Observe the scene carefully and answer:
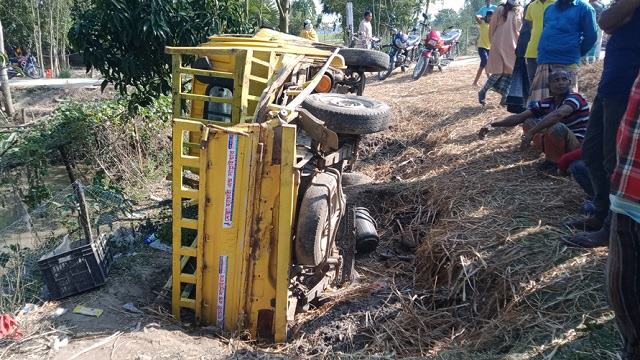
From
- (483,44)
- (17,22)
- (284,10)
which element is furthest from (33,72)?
(483,44)

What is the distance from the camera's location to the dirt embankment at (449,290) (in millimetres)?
3023

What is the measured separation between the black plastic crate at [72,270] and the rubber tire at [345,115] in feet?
6.56

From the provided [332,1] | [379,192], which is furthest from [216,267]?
[332,1]

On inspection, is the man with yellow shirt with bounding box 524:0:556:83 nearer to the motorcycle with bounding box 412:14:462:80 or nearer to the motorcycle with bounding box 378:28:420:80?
the motorcycle with bounding box 412:14:462:80

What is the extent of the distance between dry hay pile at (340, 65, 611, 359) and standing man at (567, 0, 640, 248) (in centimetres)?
47

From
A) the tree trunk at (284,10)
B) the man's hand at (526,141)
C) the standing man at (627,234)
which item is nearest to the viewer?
the standing man at (627,234)

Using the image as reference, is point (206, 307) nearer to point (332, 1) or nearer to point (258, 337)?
point (258, 337)

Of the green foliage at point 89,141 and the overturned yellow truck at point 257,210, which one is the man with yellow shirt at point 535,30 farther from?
the green foliage at point 89,141

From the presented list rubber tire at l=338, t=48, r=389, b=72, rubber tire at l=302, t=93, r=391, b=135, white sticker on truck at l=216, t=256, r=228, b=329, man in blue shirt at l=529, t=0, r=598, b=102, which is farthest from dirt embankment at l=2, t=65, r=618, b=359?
rubber tire at l=338, t=48, r=389, b=72

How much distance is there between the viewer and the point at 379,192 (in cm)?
566

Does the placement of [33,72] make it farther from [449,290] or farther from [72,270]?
[449,290]

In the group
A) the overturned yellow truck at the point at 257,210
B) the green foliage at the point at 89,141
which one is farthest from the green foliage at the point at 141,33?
the overturned yellow truck at the point at 257,210

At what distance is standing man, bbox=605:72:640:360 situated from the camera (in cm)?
188

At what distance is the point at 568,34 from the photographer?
5.16 metres
